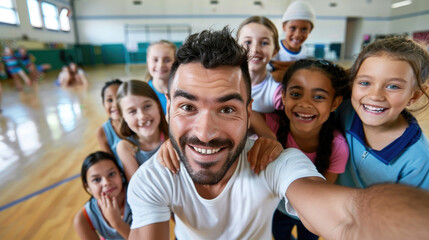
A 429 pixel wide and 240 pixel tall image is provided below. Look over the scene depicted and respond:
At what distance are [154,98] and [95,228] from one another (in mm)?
1057

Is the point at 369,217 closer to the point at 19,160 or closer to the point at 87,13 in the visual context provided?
the point at 19,160

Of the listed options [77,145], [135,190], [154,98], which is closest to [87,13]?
[77,145]

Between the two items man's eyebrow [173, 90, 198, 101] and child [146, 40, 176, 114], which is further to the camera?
child [146, 40, 176, 114]

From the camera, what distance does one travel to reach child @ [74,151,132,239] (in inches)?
65.6

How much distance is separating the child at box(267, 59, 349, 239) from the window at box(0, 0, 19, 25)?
5.78 feet

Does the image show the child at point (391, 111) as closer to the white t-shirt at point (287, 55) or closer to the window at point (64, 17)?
the white t-shirt at point (287, 55)

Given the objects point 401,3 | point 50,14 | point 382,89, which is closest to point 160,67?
point 50,14

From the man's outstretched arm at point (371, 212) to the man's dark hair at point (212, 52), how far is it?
56 centimetres

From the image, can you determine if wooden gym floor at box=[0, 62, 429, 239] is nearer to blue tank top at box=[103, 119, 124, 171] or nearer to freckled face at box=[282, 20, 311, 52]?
blue tank top at box=[103, 119, 124, 171]

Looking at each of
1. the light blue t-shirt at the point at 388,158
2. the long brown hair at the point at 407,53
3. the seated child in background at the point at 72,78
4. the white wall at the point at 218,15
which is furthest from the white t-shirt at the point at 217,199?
the white wall at the point at 218,15

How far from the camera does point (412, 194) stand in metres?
0.44

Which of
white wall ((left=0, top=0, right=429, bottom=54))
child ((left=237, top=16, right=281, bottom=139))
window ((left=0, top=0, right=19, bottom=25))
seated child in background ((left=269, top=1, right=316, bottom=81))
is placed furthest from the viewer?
white wall ((left=0, top=0, right=429, bottom=54))

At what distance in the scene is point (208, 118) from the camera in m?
0.92

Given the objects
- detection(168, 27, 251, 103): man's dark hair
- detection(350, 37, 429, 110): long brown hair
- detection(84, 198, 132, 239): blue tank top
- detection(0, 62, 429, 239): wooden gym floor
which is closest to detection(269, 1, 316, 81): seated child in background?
detection(350, 37, 429, 110): long brown hair
